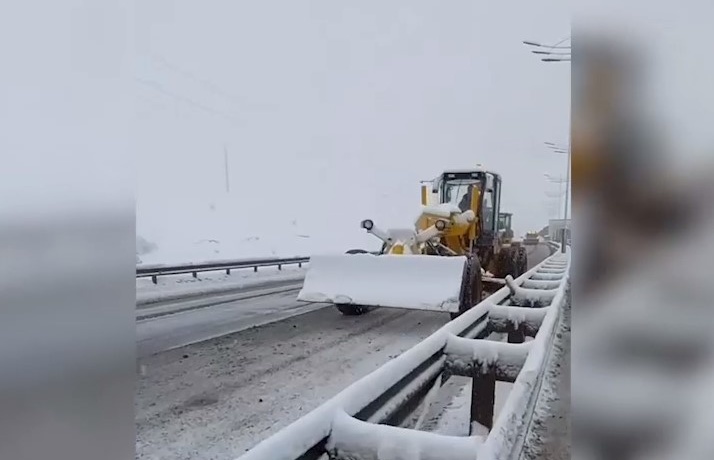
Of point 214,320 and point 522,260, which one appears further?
point 522,260

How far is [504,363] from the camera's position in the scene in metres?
1.16

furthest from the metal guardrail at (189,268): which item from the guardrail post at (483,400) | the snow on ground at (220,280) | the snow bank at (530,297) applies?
the snow bank at (530,297)

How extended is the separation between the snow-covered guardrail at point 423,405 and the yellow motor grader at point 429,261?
1.77 meters

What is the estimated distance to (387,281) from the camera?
3.81 meters

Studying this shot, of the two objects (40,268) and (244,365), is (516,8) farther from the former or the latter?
(244,365)

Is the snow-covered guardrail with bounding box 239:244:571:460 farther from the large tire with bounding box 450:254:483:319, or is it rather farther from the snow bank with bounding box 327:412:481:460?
the large tire with bounding box 450:254:483:319

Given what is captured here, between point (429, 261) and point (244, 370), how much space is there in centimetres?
163

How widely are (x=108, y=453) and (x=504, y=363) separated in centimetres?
82

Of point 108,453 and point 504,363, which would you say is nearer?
point 108,453

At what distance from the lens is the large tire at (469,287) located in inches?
143

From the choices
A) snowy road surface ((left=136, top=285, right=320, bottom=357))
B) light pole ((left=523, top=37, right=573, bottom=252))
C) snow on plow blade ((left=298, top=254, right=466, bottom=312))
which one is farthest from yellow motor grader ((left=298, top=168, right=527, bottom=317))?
light pole ((left=523, top=37, right=573, bottom=252))

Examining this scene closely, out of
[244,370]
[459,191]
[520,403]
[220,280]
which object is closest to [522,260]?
[459,191]

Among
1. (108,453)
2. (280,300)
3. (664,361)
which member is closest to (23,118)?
(108,453)

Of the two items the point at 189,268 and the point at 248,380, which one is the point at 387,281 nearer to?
the point at 189,268
